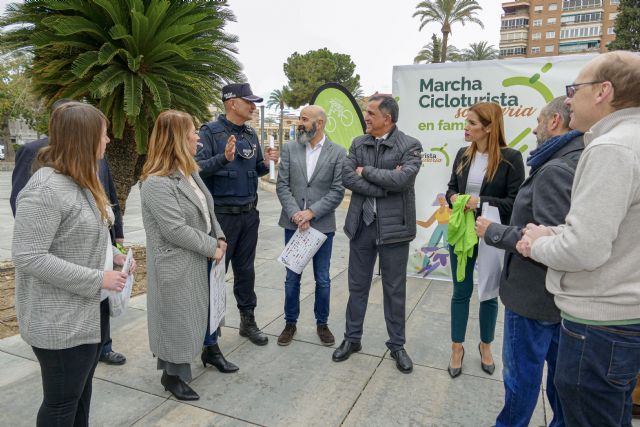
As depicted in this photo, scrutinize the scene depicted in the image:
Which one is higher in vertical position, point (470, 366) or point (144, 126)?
point (144, 126)

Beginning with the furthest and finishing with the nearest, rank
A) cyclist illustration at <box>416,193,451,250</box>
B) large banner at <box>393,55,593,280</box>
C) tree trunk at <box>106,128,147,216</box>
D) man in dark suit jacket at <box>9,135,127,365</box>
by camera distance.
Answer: tree trunk at <box>106,128,147,216</box> < cyclist illustration at <box>416,193,451,250</box> < large banner at <box>393,55,593,280</box> < man in dark suit jacket at <box>9,135,127,365</box>

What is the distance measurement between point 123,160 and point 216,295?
372cm

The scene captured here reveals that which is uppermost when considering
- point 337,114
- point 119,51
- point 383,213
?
point 119,51

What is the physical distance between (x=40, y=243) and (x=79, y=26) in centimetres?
381

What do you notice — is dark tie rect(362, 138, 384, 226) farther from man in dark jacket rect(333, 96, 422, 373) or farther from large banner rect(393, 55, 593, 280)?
large banner rect(393, 55, 593, 280)

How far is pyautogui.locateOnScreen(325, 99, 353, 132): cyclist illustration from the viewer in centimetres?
631

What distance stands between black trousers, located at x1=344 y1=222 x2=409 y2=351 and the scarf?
4.72 ft

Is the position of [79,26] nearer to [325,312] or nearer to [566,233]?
[325,312]

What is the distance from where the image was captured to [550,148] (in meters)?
2.06

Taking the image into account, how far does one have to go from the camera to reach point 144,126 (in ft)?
17.2

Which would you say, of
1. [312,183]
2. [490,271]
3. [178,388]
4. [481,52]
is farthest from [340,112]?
[481,52]

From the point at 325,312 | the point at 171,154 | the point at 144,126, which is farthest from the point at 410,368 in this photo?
the point at 144,126

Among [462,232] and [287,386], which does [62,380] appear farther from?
[462,232]

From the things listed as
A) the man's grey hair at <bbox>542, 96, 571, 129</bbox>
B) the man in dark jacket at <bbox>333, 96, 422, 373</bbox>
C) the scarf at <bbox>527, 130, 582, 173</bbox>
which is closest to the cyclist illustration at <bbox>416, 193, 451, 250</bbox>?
the man in dark jacket at <bbox>333, 96, 422, 373</bbox>
